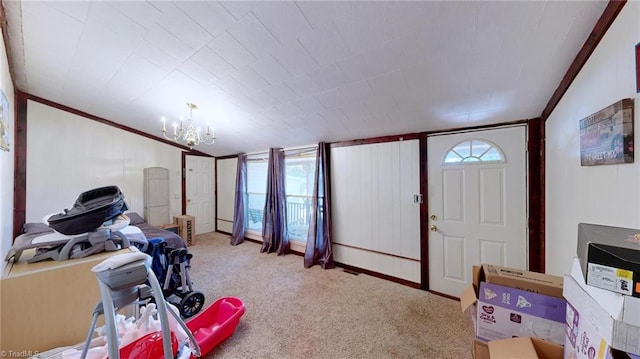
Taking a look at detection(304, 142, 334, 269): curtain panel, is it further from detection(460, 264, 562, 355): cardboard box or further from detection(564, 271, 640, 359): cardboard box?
detection(564, 271, 640, 359): cardboard box

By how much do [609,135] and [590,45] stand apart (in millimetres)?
557

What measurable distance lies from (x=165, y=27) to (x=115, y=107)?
2565 millimetres

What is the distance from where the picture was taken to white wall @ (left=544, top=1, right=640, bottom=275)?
875 millimetres

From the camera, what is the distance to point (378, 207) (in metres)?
3.09

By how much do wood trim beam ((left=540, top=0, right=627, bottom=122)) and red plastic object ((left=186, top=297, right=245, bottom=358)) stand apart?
2992 mm

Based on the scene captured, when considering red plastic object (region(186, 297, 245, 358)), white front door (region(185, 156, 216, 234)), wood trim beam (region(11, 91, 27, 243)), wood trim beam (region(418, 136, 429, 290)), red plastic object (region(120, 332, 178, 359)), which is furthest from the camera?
white front door (region(185, 156, 216, 234))

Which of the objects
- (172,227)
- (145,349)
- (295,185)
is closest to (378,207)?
(295,185)

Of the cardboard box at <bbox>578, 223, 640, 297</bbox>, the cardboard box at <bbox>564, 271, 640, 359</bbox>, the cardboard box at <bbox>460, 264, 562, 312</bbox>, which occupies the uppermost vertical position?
the cardboard box at <bbox>578, 223, 640, 297</bbox>

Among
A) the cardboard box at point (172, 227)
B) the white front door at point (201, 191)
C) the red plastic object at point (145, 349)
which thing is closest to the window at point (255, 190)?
the white front door at point (201, 191)

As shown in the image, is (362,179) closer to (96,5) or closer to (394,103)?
(394,103)

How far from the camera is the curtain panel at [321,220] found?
11.3 feet

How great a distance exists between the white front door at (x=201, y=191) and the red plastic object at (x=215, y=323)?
3.64 m

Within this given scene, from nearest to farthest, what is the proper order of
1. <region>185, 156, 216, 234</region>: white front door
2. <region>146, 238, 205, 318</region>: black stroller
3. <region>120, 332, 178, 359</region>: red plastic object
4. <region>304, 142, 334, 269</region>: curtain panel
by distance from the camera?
<region>120, 332, 178, 359</region>: red plastic object → <region>146, 238, 205, 318</region>: black stroller → <region>304, 142, 334, 269</region>: curtain panel → <region>185, 156, 216, 234</region>: white front door

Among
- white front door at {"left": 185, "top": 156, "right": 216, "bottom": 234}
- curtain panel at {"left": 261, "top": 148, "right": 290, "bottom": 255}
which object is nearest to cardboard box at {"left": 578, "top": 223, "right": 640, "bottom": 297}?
curtain panel at {"left": 261, "top": 148, "right": 290, "bottom": 255}
